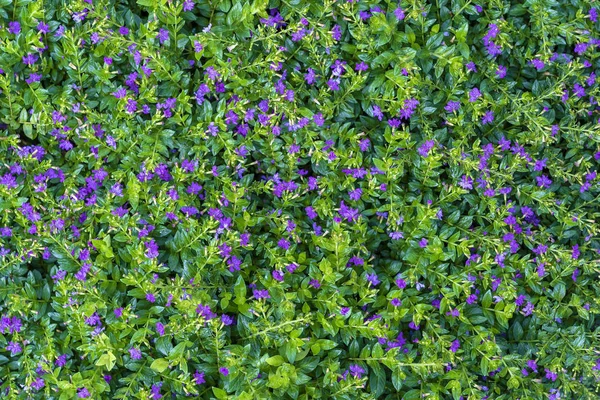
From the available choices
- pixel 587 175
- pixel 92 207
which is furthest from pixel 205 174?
pixel 587 175

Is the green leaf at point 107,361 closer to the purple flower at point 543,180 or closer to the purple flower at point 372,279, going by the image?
the purple flower at point 372,279

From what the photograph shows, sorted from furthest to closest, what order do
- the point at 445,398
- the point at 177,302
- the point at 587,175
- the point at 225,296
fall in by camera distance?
the point at 587,175
the point at 445,398
the point at 225,296
the point at 177,302

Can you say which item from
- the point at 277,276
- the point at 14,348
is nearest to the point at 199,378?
the point at 277,276

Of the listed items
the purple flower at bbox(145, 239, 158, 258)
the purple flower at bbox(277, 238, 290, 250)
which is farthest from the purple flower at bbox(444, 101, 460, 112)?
the purple flower at bbox(145, 239, 158, 258)

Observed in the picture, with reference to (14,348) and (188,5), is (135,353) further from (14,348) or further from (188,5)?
(188,5)

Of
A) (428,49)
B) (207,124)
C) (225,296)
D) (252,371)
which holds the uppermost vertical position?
(428,49)

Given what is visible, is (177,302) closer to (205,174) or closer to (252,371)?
(252,371)

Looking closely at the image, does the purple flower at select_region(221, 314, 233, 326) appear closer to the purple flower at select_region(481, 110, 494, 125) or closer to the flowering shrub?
the flowering shrub

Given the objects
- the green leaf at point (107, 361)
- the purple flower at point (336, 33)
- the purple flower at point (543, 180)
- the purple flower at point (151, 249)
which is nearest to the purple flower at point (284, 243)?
the purple flower at point (151, 249)
